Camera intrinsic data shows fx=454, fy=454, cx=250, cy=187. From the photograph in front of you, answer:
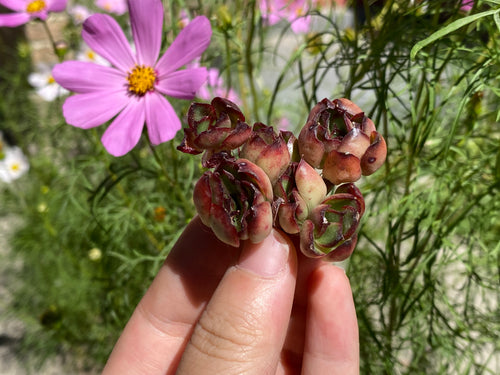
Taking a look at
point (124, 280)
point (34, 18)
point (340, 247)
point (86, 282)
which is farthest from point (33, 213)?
point (340, 247)

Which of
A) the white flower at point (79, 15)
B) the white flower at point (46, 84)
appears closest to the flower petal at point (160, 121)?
the white flower at point (46, 84)

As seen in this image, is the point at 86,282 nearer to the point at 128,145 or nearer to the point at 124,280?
the point at 124,280

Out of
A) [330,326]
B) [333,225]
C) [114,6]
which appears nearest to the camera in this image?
[333,225]

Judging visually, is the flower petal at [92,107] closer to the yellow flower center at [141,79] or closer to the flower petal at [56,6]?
the yellow flower center at [141,79]

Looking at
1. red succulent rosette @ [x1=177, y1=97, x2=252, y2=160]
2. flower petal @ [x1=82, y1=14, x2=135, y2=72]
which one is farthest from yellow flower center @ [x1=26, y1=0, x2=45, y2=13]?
red succulent rosette @ [x1=177, y1=97, x2=252, y2=160]

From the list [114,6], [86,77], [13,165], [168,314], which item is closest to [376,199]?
[168,314]

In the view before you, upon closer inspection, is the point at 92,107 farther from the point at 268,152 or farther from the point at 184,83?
the point at 268,152

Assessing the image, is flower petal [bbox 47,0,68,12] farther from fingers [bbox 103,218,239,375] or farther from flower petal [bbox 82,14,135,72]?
fingers [bbox 103,218,239,375]
